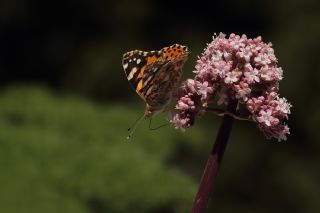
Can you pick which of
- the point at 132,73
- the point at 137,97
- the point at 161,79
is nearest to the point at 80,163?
the point at 137,97

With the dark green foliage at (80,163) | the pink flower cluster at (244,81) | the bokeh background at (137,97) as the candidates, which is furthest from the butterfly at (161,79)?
the bokeh background at (137,97)

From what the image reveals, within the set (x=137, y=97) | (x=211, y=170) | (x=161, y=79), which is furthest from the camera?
(x=137, y=97)

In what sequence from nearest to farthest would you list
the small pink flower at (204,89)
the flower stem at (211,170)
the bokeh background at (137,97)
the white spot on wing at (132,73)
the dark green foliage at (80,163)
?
1. the flower stem at (211,170)
2. the small pink flower at (204,89)
3. the white spot on wing at (132,73)
4. the dark green foliage at (80,163)
5. the bokeh background at (137,97)

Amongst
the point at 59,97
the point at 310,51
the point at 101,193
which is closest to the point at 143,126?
the point at 59,97

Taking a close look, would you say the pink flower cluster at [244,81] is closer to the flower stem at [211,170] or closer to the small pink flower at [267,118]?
the small pink flower at [267,118]

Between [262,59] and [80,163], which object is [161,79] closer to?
[262,59]

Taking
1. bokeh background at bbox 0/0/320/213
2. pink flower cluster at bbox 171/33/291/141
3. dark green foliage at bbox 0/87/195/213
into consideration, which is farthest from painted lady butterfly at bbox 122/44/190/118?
bokeh background at bbox 0/0/320/213

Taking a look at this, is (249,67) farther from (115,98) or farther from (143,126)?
(115,98)
